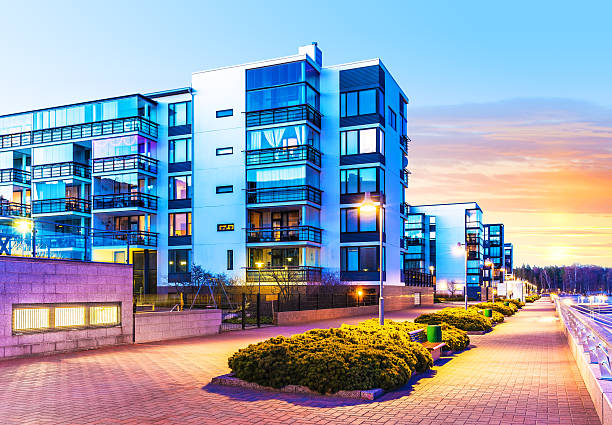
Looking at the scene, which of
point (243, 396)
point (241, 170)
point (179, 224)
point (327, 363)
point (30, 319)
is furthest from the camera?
point (179, 224)

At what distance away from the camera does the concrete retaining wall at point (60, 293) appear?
1569 centimetres

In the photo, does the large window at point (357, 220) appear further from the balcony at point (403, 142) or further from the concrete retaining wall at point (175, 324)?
the concrete retaining wall at point (175, 324)

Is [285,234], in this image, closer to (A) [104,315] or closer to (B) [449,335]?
(A) [104,315]

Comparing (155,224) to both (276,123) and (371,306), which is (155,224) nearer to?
(276,123)

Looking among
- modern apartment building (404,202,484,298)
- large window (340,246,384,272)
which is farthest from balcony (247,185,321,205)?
modern apartment building (404,202,484,298)

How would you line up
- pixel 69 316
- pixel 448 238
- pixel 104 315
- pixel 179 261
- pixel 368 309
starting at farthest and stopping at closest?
pixel 448 238
pixel 179 261
pixel 368 309
pixel 104 315
pixel 69 316

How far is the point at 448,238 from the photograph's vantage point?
4412 inches

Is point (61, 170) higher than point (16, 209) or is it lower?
higher

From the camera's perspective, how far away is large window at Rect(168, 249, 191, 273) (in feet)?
167

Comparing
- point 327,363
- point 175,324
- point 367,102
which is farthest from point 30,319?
point 367,102

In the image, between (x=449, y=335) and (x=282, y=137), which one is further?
(x=282, y=137)

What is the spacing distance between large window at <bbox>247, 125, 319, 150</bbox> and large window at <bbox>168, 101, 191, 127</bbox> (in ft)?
20.9

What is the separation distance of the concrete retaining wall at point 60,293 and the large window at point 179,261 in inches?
1241

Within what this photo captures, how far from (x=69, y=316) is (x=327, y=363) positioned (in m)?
9.83
